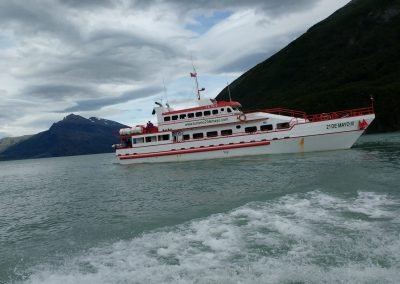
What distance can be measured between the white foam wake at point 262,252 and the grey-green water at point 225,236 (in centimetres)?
3

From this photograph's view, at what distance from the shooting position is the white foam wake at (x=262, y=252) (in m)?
7.79

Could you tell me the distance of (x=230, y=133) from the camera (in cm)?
4159

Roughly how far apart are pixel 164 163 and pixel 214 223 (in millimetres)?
31570

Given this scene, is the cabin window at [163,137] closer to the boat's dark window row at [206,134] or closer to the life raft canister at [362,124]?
the boat's dark window row at [206,134]

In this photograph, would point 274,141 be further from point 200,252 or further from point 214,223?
point 200,252

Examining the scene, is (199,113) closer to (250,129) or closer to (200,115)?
(200,115)

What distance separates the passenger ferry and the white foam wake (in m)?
25.4

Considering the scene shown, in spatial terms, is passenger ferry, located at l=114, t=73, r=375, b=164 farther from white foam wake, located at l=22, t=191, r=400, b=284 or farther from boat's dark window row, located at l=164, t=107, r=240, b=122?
white foam wake, located at l=22, t=191, r=400, b=284

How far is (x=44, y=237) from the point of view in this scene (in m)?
13.9

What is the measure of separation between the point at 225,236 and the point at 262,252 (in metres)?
1.84

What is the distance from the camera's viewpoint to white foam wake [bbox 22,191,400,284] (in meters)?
7.79

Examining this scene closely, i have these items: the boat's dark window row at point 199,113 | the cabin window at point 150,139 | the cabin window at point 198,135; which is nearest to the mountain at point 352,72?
the boat's dark window row at point 199,113

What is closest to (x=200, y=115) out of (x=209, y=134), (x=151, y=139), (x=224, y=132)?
(x=209, y=134)

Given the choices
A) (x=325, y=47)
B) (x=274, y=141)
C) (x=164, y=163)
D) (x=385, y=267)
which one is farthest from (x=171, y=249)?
(x=325, y=47)
